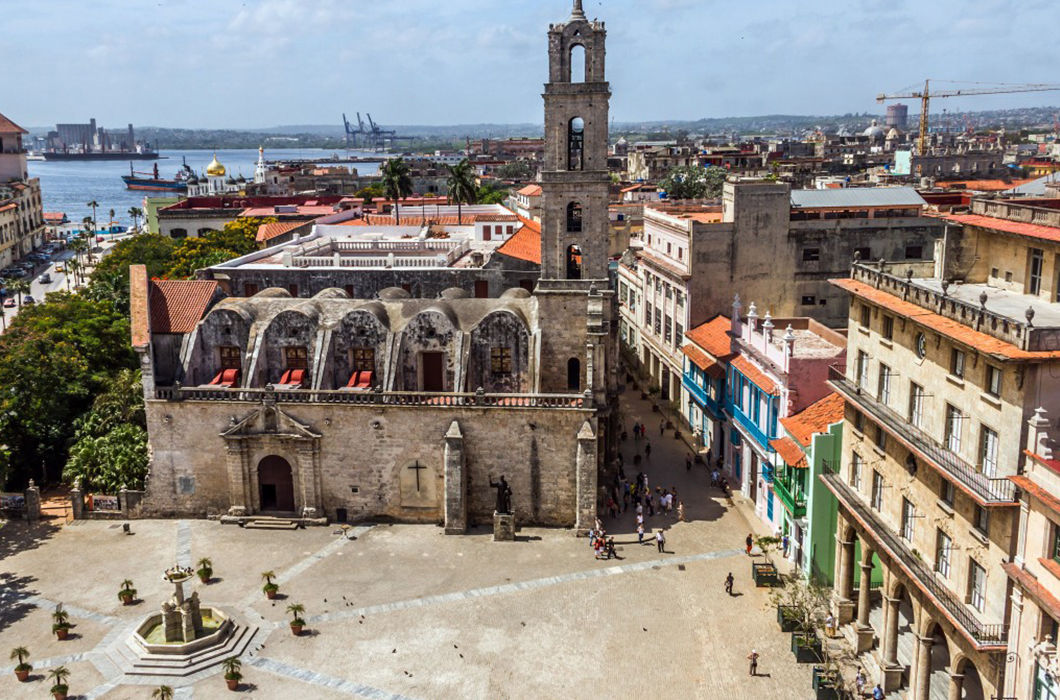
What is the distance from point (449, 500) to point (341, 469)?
5290 mm

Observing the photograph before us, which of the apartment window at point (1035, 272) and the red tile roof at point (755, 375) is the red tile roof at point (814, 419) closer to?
the red tile roof at point (755, 375)

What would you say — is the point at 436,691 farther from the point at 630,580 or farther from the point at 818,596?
the point at 818,596

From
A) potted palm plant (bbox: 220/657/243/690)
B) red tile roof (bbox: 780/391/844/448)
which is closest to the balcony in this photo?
red tile roof (bbox: 780/391/844/448)

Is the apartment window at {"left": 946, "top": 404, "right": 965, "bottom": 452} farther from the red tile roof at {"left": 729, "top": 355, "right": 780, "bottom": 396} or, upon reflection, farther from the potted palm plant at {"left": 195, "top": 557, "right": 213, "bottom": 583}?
the potted palm plant at {"left": 195, "top": 557, "right": 213, "bottom": 583}

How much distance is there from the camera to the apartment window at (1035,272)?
27.3 metres

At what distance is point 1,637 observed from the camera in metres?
32.3

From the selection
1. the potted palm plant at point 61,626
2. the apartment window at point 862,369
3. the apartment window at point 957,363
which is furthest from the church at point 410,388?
the apartment window at point 957,363

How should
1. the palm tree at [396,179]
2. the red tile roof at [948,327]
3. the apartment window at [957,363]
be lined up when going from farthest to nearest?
the palm tree at [396,179] < the apartment window at [957,363] < the red tile roof at [948,327]

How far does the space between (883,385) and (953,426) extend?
4.55m

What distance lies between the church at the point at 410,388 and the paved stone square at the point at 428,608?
1.80 meters

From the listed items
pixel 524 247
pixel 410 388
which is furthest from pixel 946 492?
pixel 524 247

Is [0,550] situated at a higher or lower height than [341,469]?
lower

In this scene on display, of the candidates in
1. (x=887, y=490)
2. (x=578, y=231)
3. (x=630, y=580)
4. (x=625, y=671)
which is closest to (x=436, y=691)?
(x=625, y=671)

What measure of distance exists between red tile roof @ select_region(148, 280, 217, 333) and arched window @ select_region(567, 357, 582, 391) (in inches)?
695
